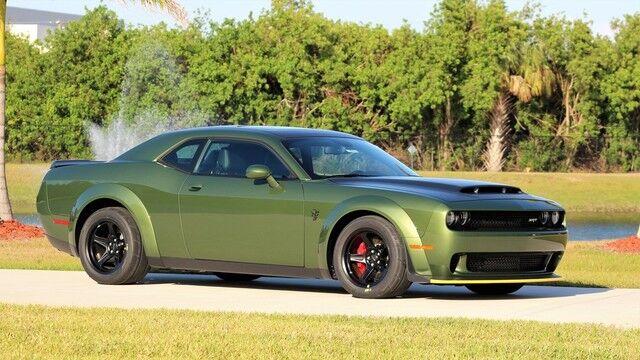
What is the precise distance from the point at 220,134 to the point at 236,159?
0.35 meters

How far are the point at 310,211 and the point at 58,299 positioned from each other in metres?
2.18

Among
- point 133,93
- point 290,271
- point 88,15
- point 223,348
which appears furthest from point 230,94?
point 223,348

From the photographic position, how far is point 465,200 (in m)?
11.8

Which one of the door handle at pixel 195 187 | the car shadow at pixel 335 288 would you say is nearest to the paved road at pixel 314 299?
the car shadow at pixel 335 288

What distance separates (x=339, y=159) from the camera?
42.5ft

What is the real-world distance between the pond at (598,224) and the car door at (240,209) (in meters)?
18.0

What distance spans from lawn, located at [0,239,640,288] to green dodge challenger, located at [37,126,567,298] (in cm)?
230

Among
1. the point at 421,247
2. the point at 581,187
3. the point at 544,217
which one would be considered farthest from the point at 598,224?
the point at 421,247

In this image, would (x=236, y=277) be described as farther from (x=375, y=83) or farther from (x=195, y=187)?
(x=375, y=83)

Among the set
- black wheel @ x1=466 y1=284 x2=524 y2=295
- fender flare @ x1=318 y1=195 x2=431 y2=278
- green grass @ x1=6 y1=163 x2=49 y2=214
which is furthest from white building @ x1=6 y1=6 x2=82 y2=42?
fender flare @ x1=318 y1=195 x2=431 y2=278

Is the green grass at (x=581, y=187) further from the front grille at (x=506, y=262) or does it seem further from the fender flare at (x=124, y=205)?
the front grille at (x=506, y=262)

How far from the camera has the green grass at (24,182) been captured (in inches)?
1866

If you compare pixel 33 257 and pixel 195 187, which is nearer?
pixel 195 187

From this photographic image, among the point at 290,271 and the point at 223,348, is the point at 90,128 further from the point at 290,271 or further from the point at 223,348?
the point at 223,348
